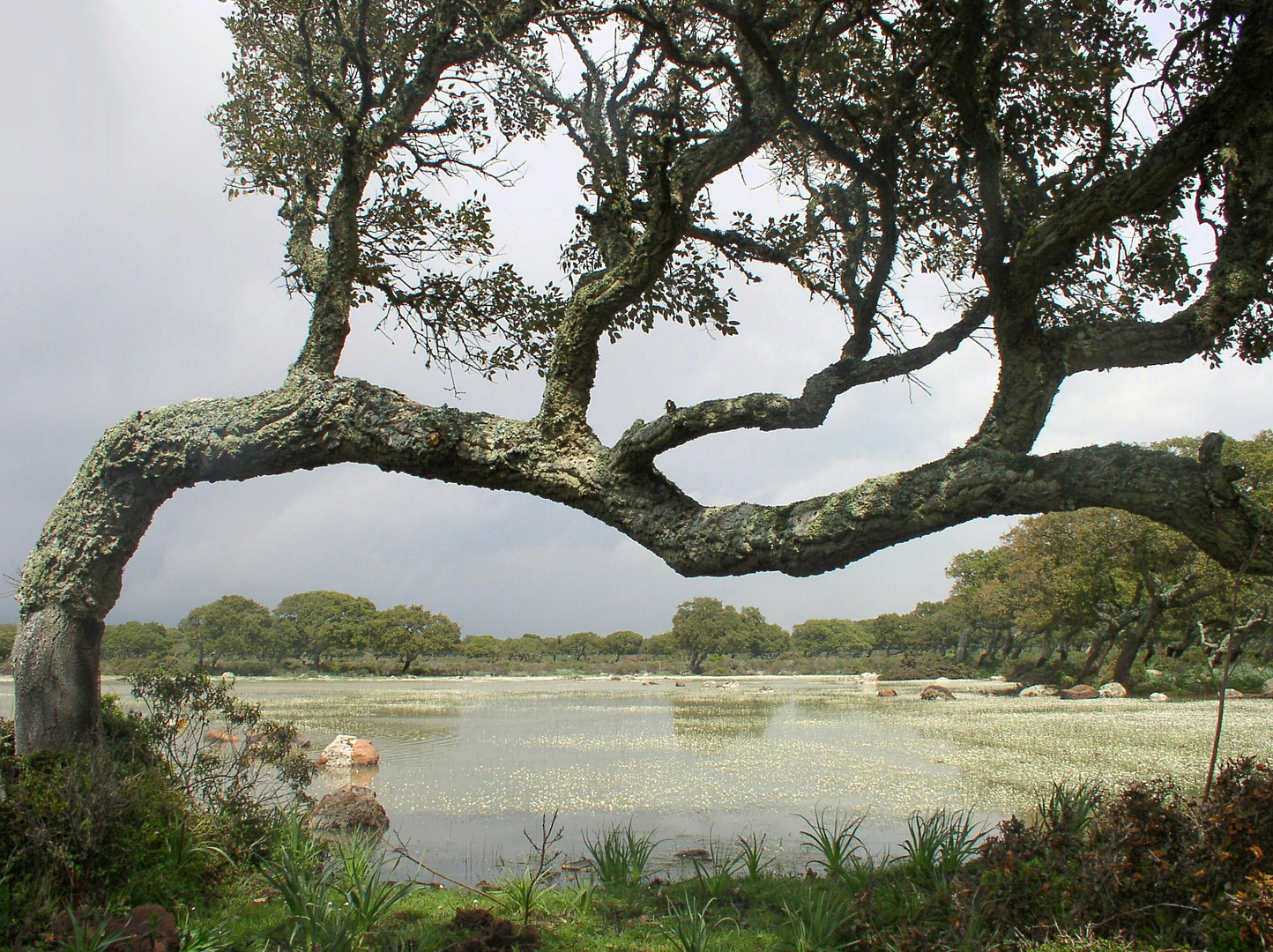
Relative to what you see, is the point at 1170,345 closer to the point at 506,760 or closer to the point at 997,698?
the point at 506,760

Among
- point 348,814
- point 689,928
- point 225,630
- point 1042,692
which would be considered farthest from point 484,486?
point 225,630

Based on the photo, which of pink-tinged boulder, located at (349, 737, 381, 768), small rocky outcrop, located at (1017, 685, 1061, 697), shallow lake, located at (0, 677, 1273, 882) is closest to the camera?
shallow lake, located at (0, 677, 1273, 882)

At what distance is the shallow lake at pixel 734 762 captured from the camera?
8.62 m

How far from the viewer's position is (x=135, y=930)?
392 cm

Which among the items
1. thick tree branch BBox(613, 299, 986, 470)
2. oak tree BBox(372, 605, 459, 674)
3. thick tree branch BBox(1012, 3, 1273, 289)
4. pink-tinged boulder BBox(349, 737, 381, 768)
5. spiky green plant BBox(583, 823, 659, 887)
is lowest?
oak tree BBox(372, 605, 459, 674)

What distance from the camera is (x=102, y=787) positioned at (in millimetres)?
5125

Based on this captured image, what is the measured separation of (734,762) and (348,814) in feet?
22.8

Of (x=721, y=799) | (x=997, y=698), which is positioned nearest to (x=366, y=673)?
(x=997, y=698)

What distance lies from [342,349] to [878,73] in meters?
5.19

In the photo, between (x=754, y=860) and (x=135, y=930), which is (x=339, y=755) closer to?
(x=754, y=860)

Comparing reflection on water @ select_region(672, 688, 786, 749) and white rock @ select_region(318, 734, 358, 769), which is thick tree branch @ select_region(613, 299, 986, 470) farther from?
reflection on water @ select_region(672, 688, 786, 749)

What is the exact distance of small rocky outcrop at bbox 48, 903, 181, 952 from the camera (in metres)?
3.75

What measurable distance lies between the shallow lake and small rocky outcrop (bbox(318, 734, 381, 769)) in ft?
1.12

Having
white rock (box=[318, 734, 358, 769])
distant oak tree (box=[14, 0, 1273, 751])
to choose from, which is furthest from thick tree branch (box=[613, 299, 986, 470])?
white rock (box=[318, 734, 358, 769])
